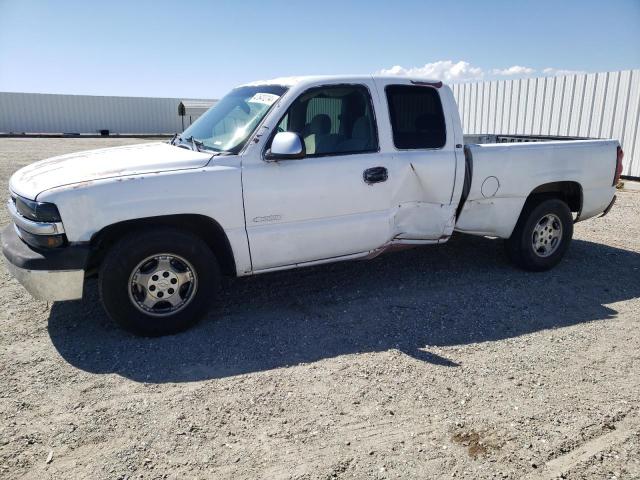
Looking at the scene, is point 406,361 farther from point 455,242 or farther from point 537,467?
point 455,242

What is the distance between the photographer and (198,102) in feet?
134

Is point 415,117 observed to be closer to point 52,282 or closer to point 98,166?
point 98,166

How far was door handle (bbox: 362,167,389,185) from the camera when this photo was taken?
450 centimetres

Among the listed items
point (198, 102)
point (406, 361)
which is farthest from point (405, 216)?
point (198, 102)

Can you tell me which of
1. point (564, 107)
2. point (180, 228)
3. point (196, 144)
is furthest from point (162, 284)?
point (564, 107)

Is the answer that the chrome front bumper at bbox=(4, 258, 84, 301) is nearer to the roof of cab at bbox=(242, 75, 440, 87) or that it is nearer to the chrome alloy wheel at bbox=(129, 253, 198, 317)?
the chrome alloy wheel at bbox=(129, 253, 198, 317)

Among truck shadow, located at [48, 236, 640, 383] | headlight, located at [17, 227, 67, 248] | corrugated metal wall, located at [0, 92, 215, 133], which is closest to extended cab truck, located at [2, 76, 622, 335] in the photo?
headlight, located at [17, 227, 67, 248]

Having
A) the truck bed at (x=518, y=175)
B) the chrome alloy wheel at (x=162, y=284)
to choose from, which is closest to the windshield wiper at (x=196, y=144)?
the chrome alloy wheel at (x=162, y=284)

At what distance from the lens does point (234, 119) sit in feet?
14.8

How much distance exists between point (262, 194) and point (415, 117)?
1746mm

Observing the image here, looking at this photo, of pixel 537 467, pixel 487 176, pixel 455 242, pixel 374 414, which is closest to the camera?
pixel 537 467

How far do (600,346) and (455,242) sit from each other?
3.09 m

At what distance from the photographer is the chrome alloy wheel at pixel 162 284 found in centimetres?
394

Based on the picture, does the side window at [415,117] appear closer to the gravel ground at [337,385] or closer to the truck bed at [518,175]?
the truck bed at [518,175]
